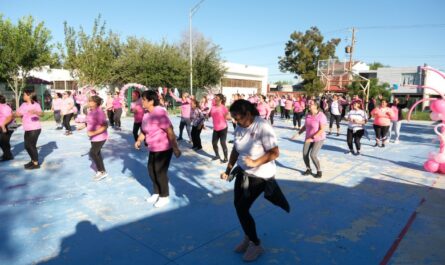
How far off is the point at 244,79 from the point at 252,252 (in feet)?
141

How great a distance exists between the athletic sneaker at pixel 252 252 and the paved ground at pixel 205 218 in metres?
0.12

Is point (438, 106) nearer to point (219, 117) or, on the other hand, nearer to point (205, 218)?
point (205, 218)

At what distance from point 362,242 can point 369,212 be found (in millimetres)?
1103

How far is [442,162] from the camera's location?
3.24 meters

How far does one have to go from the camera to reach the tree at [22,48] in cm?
1741

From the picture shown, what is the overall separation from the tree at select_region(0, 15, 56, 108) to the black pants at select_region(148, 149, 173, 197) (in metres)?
16.8

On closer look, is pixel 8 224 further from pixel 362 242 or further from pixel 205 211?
pixel 362 242

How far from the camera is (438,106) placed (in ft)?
10.4

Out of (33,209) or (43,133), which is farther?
(43,133)

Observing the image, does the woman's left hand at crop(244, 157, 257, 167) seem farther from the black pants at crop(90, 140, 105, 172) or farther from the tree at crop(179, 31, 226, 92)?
the tree at crop(179, 31, 226, 92)

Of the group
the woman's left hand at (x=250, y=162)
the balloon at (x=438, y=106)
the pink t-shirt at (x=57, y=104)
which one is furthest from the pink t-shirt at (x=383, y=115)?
the pink t-shirt at (x=57, y=104)

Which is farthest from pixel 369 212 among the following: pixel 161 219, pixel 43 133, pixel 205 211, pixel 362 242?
pixel 43 133

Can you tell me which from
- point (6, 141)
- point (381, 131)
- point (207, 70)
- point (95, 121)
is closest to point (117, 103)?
point (6, 141)

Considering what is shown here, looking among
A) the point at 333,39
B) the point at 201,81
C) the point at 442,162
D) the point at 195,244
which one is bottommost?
the point at 195,244
